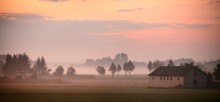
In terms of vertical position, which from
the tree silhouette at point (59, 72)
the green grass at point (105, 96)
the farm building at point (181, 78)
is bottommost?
the green grass at point (105, 96)

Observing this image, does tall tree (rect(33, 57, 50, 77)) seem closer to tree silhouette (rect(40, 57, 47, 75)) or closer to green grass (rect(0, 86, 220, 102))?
tree silhouette (rect(40, 57, 47, 75))

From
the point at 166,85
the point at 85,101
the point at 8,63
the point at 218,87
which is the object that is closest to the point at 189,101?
the point at 85,101

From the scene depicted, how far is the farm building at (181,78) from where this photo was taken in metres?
77.4

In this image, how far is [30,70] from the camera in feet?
426

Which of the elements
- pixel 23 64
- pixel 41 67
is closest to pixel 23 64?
pixel 23 64

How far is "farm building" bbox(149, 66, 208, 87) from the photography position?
3046 inches

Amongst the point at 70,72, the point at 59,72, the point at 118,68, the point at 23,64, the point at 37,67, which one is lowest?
the point at 59,72

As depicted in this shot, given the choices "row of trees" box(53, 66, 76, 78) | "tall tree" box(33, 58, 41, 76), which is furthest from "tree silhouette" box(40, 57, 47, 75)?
"row of trees" box(53, 66, 76, 78)

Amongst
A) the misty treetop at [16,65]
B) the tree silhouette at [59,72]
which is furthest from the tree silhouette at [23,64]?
the tree silhouette at [59,72]

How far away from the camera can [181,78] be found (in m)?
77.4

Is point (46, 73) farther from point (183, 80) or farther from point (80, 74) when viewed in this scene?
point (183, 80)

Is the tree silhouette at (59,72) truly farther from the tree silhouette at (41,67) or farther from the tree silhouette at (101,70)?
the tree silhouette at (101,70)

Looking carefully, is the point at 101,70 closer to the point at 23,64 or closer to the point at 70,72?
the point at 70,72

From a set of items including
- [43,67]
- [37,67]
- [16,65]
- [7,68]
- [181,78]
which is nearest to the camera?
[181,78]
